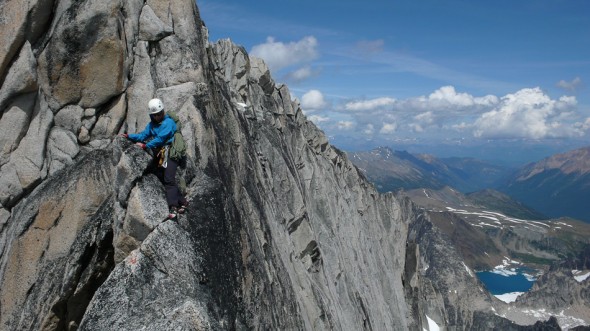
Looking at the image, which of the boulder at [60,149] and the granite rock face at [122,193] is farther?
the boulder at [60,149]

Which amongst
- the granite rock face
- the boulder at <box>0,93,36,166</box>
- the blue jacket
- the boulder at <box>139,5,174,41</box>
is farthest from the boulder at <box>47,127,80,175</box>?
the boulder at <box>139,5,174,41</box>

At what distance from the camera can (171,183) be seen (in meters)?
15.1

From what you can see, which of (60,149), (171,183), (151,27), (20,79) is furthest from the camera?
(151,27)

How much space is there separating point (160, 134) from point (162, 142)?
28 centimetres

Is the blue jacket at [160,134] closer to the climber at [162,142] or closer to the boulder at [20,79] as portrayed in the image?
the climber at [162,142]

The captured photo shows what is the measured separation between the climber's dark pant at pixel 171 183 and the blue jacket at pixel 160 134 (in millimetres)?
729

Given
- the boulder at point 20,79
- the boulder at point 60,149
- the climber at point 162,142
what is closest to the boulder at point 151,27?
the boulder at point 20,79

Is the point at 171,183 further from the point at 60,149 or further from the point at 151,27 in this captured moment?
the point at 151,27

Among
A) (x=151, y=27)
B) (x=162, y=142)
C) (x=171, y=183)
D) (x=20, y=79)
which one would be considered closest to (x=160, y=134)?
(x=162, y=142)

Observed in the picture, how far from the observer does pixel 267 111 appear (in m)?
44.0

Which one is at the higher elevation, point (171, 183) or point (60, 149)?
point (60, 149)

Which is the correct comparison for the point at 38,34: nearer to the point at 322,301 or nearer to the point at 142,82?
the point at 142,82

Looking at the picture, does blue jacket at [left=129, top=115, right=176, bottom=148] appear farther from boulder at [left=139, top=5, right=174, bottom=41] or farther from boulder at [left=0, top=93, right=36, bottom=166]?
boulder at [left=139, top=5, right=174, bottom=41]

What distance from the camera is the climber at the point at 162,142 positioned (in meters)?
15.1
